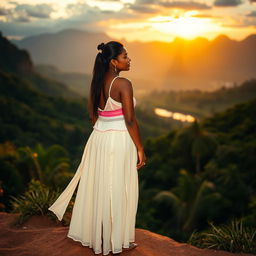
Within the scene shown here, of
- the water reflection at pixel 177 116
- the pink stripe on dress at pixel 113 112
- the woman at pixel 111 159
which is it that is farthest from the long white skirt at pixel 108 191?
the water reflection at pixel 177 116

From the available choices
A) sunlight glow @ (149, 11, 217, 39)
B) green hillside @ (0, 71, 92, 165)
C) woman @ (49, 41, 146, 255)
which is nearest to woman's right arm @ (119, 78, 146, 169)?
woman @ (49, 41, 146, 255)

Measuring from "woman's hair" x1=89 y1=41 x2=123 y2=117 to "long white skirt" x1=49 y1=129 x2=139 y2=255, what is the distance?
1.22ft

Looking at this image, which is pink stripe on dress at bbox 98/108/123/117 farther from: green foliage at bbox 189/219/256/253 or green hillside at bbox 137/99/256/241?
green hillside at bbox 137/99/256/241

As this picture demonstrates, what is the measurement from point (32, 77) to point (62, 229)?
99.0 m

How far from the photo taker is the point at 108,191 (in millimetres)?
3576

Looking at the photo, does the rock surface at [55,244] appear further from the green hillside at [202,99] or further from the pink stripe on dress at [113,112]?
the green hillside at [202,99]

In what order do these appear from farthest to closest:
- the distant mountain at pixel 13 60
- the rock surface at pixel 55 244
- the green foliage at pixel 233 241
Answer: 1. the distant mountain at pixel 13 60
2. the green foliage at pixel 233 241
3. the rock surface at pixel 55 244

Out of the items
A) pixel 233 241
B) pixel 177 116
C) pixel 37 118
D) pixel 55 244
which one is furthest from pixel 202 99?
pixel 55 244

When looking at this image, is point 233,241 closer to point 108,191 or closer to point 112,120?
point 108,191

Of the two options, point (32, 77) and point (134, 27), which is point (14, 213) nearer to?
point (134, 27)

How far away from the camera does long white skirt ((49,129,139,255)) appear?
→ 356 cm

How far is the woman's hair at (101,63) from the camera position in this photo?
337 cm

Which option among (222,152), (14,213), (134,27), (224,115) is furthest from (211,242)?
(134,27)

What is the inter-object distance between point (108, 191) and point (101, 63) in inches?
47.0
